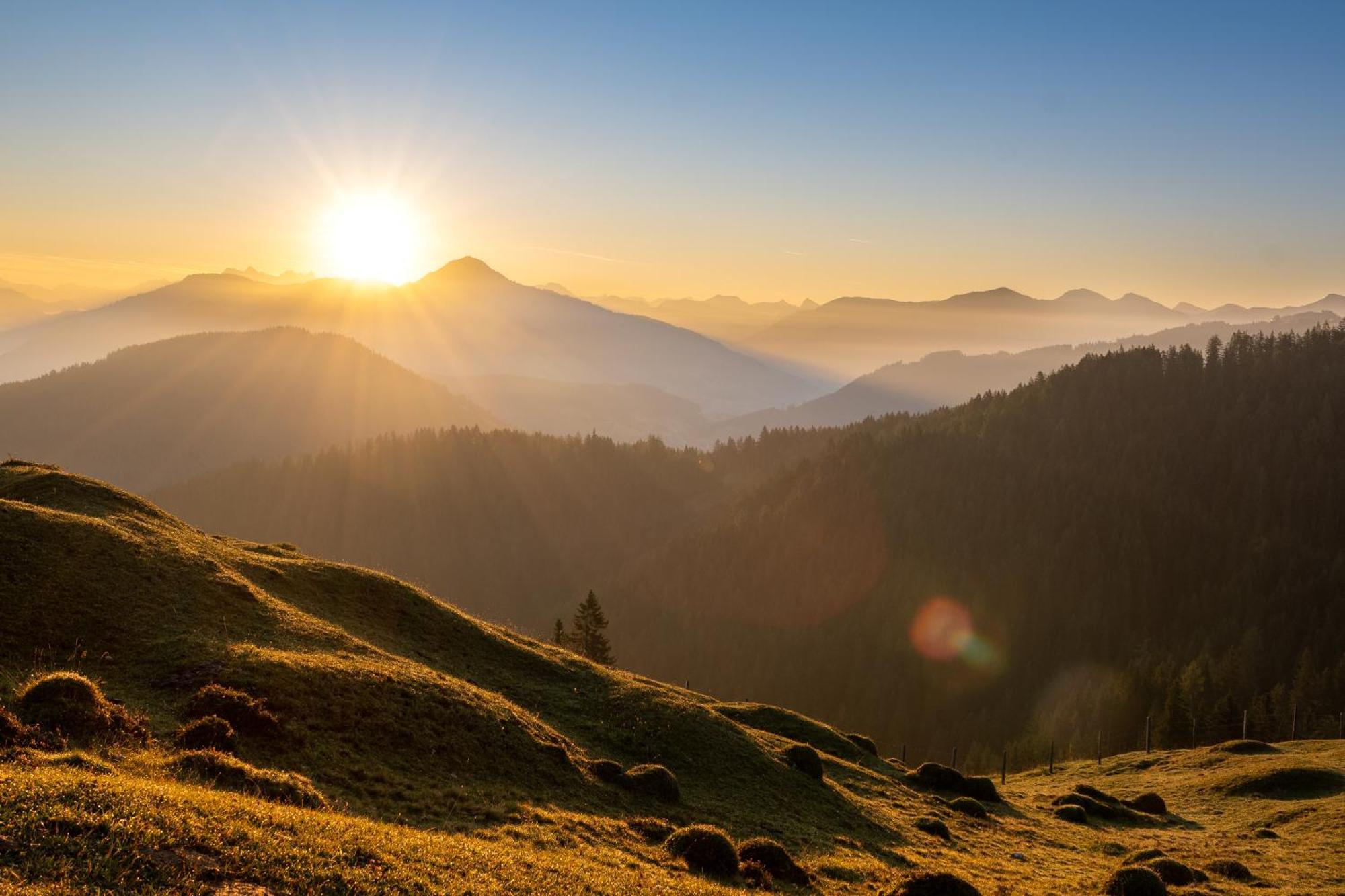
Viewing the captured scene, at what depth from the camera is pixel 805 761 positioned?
50781 millimetres

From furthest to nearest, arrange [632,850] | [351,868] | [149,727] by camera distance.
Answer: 1. [632,850]
2. [149,727]
3. [351,868]

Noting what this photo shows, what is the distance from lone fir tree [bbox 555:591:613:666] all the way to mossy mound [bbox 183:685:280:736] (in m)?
98.5

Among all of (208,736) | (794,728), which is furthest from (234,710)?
(794,728)

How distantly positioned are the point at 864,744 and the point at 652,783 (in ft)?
139

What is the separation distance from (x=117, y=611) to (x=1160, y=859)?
2149 inches

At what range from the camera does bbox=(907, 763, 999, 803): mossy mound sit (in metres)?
62.5

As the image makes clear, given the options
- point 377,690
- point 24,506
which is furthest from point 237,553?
point 377,690

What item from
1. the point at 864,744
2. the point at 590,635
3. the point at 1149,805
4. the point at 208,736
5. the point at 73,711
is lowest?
the point at 1149,805

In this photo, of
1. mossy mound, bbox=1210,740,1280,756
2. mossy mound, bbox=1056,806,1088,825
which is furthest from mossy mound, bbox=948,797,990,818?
mossy mound, bbox=1210,740,1280,756

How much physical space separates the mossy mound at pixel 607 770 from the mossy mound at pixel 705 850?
640 cm

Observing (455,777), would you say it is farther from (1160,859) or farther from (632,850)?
(1160,859)

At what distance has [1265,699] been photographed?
155m

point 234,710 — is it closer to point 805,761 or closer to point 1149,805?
point 805,761

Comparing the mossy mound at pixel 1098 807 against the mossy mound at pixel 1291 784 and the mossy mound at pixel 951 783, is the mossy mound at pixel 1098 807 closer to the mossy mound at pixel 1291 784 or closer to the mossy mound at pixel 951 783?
the mossy mound at pixel 951 783
